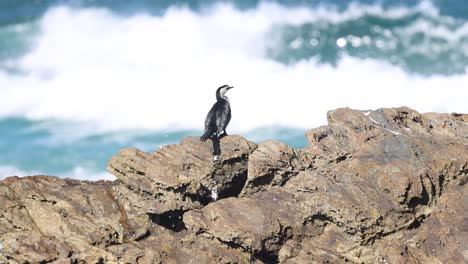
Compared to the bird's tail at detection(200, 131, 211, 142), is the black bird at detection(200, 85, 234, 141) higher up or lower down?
higher up

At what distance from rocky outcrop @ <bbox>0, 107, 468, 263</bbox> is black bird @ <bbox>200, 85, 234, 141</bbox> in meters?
0.58

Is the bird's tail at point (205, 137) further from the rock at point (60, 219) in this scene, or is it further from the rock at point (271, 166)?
the rock at point (60, 219)

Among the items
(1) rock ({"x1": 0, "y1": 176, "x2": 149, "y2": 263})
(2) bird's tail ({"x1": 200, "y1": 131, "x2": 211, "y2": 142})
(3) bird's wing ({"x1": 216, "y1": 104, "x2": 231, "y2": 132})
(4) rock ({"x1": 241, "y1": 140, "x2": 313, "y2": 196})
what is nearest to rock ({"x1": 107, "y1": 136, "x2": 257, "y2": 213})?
(2) bird's tail ({"x1": 200, "y1": 131, "x2": 211, "y2": 142})

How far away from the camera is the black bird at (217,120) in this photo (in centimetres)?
2441

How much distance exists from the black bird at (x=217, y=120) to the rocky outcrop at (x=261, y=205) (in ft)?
1.89

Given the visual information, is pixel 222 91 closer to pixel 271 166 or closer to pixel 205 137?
pixel 205 137

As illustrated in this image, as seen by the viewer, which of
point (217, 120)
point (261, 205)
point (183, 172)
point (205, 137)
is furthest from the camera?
point (217, 120)

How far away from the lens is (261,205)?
21.4 metres

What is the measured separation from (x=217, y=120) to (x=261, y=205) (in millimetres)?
5361

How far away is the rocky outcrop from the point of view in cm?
2016

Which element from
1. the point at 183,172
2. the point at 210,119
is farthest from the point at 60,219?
the point at 210,119

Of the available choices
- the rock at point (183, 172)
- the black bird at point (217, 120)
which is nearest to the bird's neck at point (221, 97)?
the black bird at point (217, 120)

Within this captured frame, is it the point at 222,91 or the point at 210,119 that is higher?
the point at 222,91

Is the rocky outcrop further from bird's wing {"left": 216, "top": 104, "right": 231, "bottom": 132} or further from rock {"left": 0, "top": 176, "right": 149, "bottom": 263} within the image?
bird's wing {"left": 216, "top": 104, "right": 231, "bottom": 132}
